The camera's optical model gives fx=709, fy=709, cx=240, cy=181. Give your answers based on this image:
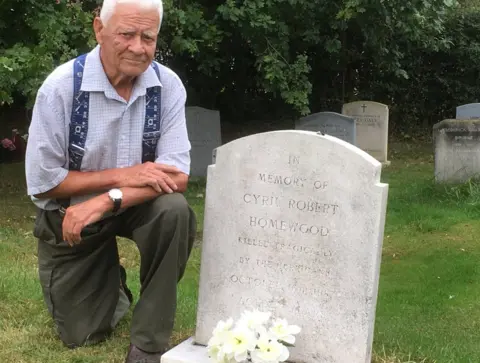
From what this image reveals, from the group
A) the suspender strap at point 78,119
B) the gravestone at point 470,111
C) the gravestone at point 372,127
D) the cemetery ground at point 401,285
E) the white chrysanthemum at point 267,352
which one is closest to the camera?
the white chrysanthemum at point 267,352

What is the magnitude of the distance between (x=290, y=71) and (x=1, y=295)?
268 inches

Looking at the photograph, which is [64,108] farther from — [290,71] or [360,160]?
[290,71]

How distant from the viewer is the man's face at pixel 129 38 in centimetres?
295

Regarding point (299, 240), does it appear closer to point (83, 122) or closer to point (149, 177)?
point (149, 177)

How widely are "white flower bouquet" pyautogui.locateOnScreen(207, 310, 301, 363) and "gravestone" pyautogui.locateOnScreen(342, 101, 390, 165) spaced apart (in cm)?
951

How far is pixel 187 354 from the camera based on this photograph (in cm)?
310

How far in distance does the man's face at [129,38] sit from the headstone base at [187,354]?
4.02 feet

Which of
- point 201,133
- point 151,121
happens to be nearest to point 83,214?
point 151,121

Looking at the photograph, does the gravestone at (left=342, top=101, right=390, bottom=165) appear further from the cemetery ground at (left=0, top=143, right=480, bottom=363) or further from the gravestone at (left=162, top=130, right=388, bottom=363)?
the gravestone at (left=162, top=130, right=388, bottom=363)

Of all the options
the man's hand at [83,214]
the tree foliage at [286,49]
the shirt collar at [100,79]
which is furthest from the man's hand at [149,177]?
the tree foliage at [286,49]

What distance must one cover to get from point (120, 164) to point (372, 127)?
948 centimetres

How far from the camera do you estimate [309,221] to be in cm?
294

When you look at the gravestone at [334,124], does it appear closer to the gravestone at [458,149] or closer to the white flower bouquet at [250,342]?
the gravestone at [458,149]

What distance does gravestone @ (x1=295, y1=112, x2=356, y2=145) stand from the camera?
1036cm
